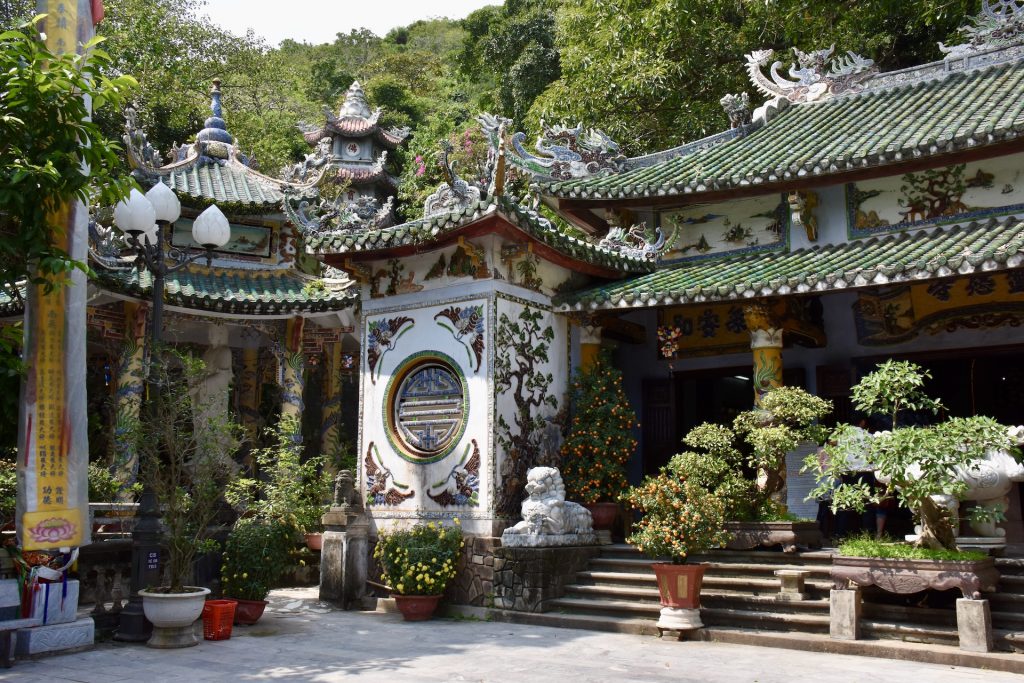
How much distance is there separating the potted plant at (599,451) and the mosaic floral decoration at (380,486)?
1.84 meters

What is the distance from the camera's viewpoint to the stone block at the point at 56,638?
704 centimetres

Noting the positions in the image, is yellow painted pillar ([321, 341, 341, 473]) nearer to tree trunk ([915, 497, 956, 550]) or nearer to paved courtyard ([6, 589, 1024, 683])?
paved courtyard ([6, 589, 1024, 683])

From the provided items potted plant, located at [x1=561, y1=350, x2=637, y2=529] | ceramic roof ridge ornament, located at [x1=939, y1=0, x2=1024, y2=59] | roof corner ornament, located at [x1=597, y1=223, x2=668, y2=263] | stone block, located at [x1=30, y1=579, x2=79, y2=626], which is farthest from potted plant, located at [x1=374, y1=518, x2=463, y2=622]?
ceramic roof ridge ornament, located at [x1=939, y1=0, x2=1024, y2=59]

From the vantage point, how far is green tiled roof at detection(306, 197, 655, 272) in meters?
Result: 9.57

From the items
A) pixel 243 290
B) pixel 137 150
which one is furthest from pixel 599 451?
pixel 137 150

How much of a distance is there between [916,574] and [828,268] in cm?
373

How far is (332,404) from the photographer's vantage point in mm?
15812

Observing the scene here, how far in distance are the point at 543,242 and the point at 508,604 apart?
3881 mm

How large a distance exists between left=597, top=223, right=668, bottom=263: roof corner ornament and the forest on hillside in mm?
7847

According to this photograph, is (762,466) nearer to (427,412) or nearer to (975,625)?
(975,625)

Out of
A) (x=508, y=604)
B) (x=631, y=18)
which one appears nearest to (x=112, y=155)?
(x=508, y=604)

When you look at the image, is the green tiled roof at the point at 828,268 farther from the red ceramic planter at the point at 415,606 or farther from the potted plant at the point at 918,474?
the red ceramic planter at the point at 415,606

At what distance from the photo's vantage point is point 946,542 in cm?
753

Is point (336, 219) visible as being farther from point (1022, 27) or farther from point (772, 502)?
point (1022, 27)
